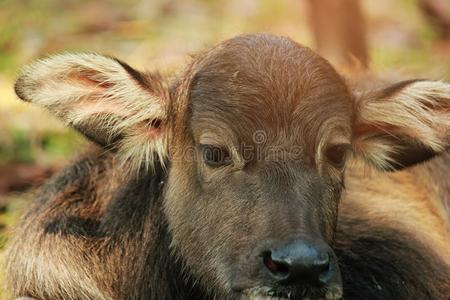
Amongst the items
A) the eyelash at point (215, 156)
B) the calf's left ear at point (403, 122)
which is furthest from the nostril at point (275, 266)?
the calf's left ear at point (403, 122)

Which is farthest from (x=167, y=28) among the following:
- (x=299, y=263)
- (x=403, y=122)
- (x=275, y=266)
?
(x=299, y=263)

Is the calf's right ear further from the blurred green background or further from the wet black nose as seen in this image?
the blurred green background

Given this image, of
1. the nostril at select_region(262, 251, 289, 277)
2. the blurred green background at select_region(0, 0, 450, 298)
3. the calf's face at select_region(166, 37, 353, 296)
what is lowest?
the blurred green background at select_region(0, 0, 450, 298)

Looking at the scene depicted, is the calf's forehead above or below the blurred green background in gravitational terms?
above

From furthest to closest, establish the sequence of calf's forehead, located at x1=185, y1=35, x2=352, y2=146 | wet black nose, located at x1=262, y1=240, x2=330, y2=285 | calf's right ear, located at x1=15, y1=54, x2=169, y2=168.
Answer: calf's right ear, located at x1=15, y1=54, x2=169, y2=168
calf's forehead, located at x1=185, y1=35, x2=352, y2=146
wet black nose, located at x1=262, y1=240, x2=330, y2=285

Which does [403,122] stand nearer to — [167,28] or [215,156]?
[215,156]

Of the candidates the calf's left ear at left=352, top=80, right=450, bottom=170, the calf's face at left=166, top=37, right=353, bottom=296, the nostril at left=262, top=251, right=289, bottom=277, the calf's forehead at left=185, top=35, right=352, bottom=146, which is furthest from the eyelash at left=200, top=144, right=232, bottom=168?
the calf's left ear at left=352, top=80, right=450, bottom=170

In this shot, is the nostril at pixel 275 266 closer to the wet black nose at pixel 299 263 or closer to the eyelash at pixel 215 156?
the wet black nose at pixel 299 263
